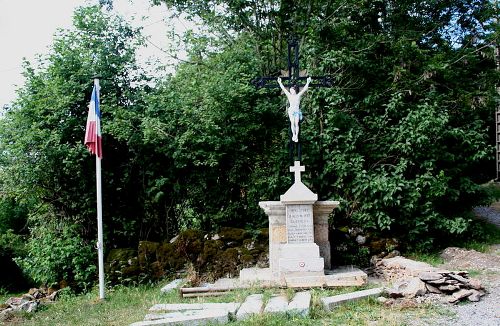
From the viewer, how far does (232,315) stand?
17.5ft

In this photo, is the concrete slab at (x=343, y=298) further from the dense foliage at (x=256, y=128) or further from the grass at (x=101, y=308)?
the dense foliage at (x=256, y=128)

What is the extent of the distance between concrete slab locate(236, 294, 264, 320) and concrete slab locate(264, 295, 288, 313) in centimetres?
10

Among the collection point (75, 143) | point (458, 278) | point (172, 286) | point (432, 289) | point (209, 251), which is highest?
point (75, 143)

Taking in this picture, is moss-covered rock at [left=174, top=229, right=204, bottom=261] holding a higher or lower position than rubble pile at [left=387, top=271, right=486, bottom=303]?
higher

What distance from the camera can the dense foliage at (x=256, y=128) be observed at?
937cm

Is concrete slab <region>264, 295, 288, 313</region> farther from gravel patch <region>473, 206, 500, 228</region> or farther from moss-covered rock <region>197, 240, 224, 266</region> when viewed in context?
gravel patch <region>473, 206, 500, 228</region>

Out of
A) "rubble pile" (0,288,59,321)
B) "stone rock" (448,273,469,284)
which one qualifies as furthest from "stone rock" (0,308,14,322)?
"stone rock" (448,273,469,284)

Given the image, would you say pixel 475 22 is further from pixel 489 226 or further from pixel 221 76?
pixel 221 76

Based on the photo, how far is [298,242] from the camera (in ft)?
25.2

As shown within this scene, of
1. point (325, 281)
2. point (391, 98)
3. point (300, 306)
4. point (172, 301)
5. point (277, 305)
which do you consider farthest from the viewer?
point (391, 98)

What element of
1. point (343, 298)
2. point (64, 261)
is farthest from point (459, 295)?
point (64, 261)

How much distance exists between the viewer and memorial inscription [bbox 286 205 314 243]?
7668mm

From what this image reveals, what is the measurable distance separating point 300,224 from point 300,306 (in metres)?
2.39

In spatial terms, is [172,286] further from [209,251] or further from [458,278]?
[458,278]
